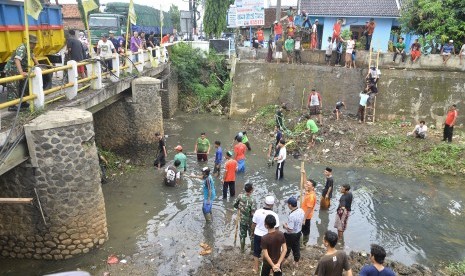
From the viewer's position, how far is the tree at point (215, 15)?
3173 centimetres

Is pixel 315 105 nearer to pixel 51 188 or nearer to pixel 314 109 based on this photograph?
pixel 314 109

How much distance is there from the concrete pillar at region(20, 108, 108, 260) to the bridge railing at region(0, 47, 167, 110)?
1.76 ft

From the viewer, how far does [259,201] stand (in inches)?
426

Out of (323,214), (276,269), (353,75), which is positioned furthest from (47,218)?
(353,75)

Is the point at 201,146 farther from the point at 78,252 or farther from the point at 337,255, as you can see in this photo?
the point at 337,255

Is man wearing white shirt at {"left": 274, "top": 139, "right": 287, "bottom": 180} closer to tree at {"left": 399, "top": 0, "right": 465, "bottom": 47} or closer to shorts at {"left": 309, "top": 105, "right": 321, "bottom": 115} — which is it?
shorts at {"left": 309, "top": 105, "right": 321, "bottom": 115}

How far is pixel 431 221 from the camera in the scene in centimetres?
988

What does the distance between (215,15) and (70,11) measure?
A: 19.6 metres

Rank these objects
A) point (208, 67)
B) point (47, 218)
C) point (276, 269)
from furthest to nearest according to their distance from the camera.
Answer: point (208, 67), point (47, 218), point (276, 269)

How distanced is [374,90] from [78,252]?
1454 centimetres

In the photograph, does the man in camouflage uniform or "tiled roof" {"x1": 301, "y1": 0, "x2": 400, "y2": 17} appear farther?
"tiled roof" {"x1": 301, "y1": 0, "x2": 400, "y2": 17}

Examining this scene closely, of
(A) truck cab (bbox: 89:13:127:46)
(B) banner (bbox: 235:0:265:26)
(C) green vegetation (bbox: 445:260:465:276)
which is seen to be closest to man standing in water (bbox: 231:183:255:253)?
(C) green vegetation (bbox: 445:260:465:276)

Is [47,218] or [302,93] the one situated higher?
[302,93]

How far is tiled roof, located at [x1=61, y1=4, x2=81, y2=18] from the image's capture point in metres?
40.7
